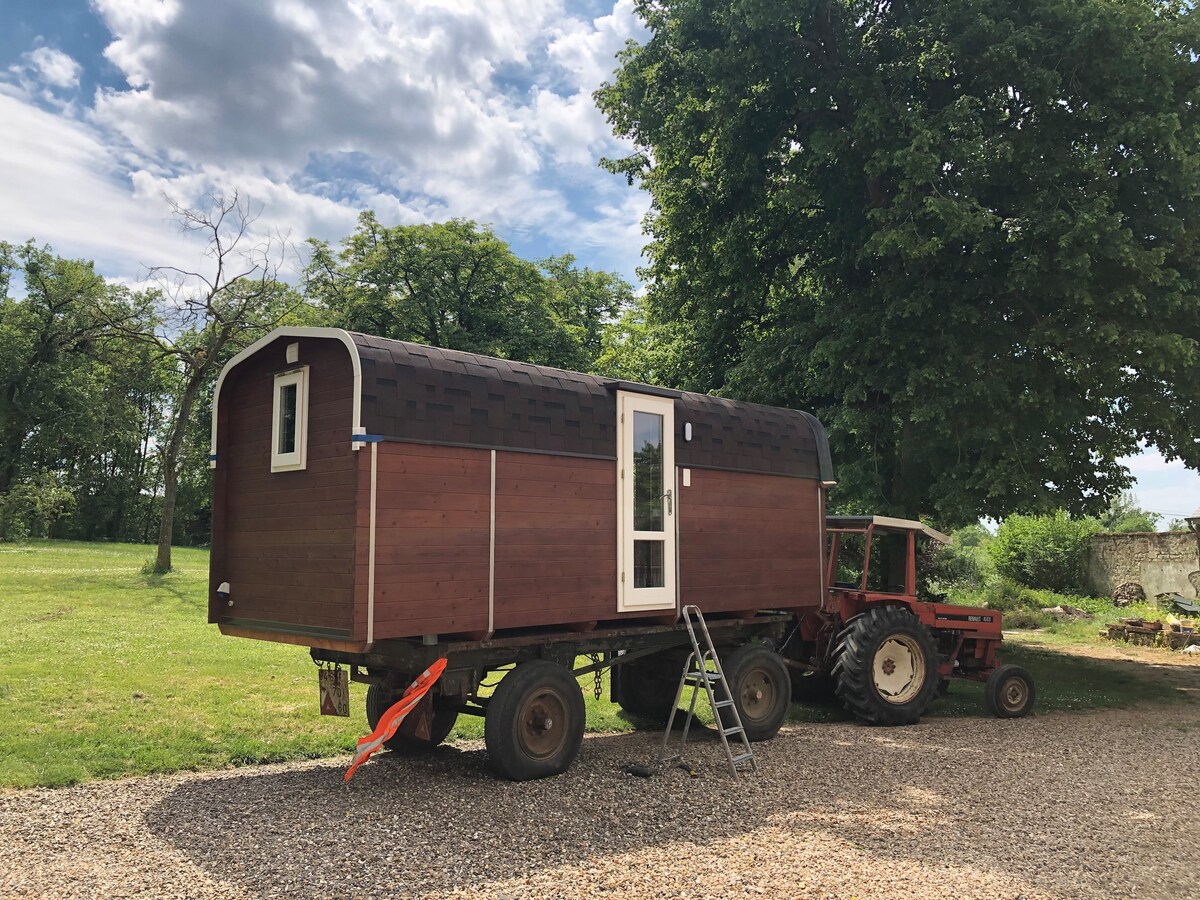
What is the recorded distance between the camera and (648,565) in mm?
8352

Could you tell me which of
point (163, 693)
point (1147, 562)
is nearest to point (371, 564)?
point (163, 693)

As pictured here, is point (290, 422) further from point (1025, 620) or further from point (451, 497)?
point (1025, 620)

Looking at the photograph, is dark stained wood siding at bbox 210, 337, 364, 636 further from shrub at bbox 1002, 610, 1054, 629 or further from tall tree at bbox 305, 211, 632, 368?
tall tree at bbox 305, 211, 632, 368

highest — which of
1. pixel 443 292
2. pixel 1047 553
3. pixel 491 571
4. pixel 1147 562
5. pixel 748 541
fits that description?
pixel 443 292

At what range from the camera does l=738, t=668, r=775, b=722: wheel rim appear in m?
9.20

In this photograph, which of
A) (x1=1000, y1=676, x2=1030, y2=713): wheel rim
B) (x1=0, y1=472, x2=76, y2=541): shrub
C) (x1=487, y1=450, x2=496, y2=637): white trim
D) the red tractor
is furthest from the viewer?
(x1=0, y1=472, x2=76, y2=541): shrub

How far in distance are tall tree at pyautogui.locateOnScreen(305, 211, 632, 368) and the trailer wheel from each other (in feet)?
90.0

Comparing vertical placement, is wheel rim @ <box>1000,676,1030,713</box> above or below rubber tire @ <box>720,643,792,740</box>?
below

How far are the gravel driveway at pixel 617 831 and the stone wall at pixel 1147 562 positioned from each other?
20.8 metres

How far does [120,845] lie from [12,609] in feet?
39.4

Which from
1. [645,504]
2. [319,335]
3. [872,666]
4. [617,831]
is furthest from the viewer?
[872,666]

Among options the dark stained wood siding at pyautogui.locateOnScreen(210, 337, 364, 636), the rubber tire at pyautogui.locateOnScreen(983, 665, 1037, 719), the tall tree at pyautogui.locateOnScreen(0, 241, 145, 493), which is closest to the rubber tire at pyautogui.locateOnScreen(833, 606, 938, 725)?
the rubber tire at pyautogui.locateOnScreen(983, 665, 1037, 719)

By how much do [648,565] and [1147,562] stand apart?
82.5ft

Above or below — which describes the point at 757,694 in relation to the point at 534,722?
below
